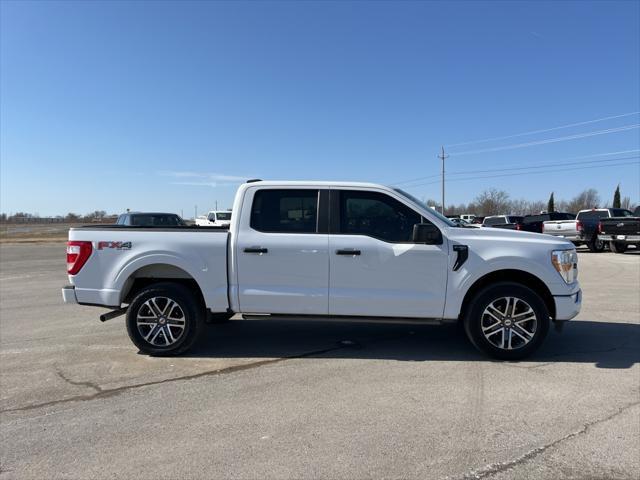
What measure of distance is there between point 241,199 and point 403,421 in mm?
3084

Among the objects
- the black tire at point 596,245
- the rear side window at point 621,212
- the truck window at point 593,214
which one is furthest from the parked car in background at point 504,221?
the black tire at point 596,245

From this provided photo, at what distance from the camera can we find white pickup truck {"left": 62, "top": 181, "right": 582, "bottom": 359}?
5031 millimetres

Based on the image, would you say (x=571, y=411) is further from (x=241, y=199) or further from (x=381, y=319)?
(x=241, y=199)

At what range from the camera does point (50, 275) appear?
13.5 metres

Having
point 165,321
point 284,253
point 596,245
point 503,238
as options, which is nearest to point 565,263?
point 503,238

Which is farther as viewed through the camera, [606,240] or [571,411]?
[606,240]

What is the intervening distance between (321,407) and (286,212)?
2316mm

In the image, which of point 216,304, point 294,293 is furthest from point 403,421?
point 216,304

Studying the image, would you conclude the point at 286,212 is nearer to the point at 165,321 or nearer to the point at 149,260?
the point at 149,260

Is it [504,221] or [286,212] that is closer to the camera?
[286,212]

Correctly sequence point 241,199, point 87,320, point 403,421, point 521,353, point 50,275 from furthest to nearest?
point 50,275
point 87,320
point 241,199
point 521,353
point 403,421

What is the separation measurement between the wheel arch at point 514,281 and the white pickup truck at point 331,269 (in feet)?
0.04

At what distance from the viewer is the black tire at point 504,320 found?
499 cm

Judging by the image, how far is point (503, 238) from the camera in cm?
510
